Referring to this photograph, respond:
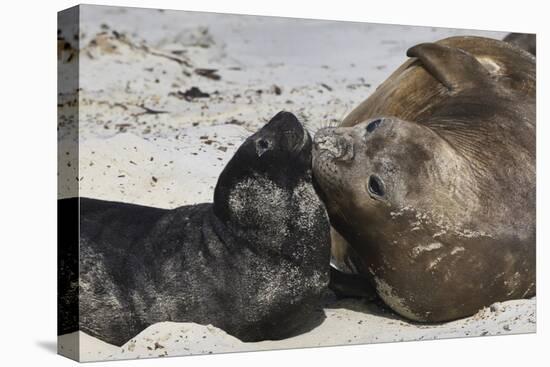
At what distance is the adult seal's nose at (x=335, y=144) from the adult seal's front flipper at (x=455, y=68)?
3.63 ft

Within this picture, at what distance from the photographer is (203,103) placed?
269 inches

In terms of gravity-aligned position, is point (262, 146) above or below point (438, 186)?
above

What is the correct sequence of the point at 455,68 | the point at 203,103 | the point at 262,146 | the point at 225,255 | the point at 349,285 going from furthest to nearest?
the point at 455,68, the point at 349,285, the point at 203,103, the point at 262,146, the point at 225,255

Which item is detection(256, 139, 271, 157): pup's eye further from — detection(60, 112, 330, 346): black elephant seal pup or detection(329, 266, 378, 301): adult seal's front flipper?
detection(329, 266, 378, 301): adult seal's front flipper

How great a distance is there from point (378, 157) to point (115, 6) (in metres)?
1.84

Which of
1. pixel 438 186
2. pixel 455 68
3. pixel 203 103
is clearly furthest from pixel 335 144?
pixel 455 68

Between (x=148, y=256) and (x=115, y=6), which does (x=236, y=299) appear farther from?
(x=115, y=6)

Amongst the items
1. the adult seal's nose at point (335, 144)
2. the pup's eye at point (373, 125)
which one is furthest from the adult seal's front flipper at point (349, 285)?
the pup's eye at point (373, 125)

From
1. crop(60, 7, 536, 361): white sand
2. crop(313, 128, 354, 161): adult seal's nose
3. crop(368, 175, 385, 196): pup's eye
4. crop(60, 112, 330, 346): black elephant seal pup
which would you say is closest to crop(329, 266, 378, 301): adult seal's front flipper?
crop(60, 7, 536, 361): white sand

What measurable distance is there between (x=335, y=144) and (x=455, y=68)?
1.27m

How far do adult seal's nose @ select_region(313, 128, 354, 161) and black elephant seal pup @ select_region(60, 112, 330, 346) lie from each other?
114 mm

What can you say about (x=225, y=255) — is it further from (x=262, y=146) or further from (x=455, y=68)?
(x=455, y=68)

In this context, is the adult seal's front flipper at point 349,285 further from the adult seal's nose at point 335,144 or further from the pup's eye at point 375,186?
the adult seal's nose at point 335,144

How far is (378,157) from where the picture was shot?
661cm
